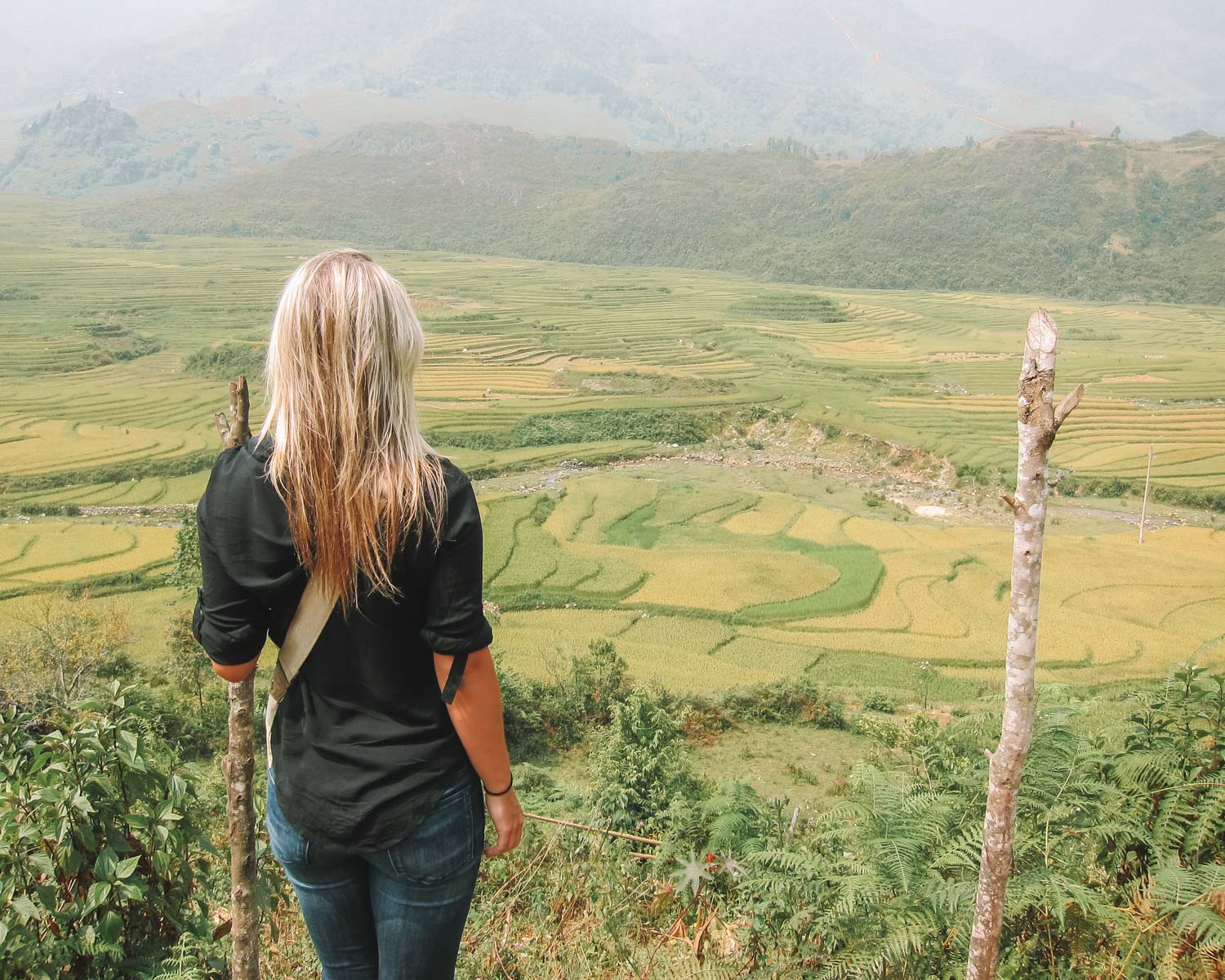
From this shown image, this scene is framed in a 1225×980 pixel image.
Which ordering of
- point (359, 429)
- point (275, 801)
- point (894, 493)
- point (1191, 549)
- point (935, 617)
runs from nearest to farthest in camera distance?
1. point (359, 429)
2. point (275, 801)
3. point (935, 617)
4. point (1191, 549)
5. point (894, 493)

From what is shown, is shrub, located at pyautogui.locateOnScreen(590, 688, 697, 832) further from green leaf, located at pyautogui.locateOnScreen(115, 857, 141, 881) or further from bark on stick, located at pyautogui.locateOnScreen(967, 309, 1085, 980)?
bark on stick, located at pyautogui.locateOnScreen(967, 309, 1085, 980)

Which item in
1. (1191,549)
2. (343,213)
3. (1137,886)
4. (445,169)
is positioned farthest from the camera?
(445,169)

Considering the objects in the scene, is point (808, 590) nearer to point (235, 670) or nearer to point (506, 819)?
point (506, 819)

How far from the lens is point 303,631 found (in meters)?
1.69

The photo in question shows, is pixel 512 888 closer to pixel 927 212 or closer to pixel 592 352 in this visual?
pixel 592 352

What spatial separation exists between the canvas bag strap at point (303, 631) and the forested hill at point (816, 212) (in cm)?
8670

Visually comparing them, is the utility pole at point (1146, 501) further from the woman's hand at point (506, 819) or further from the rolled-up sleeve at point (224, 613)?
the rolled-up sleeve at point (224, 613)

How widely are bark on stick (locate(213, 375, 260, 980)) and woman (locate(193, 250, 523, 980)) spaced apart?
0.52 m

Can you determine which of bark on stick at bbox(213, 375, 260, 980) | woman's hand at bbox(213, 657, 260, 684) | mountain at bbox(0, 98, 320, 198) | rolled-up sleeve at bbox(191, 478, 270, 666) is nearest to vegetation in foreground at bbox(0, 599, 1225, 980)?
bark on stick at bbox(213, 375, 260, 980)

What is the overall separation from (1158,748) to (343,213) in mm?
116488

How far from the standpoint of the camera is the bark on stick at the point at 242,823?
232 cm

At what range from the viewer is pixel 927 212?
91688 millimetres

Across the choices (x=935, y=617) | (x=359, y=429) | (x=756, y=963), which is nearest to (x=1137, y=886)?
(x=756, y=963)

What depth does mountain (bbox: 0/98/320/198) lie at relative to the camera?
152 meters
